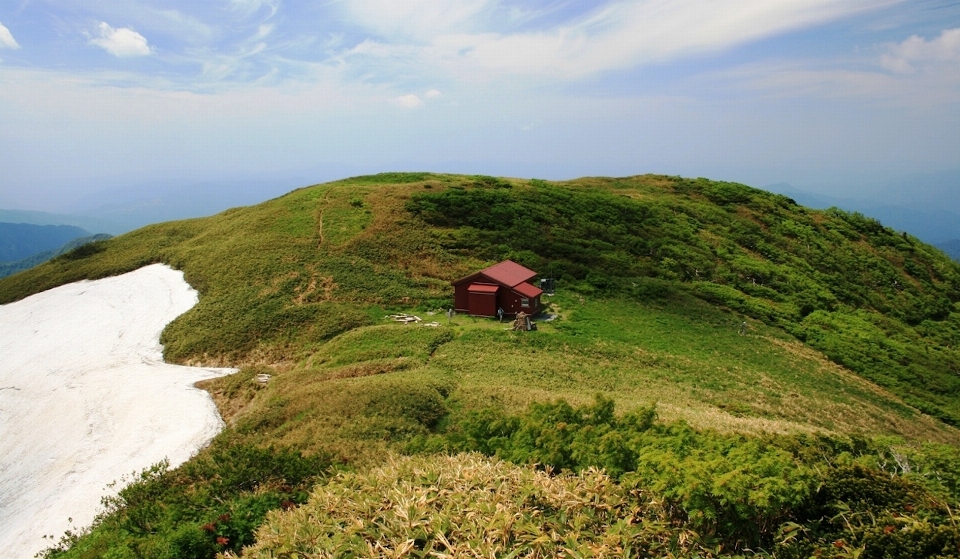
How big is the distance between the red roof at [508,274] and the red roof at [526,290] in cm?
31

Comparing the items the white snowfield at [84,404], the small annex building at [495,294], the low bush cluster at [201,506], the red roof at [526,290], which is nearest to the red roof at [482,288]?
the small annex building at [495,294]

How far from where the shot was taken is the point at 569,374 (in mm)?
26469

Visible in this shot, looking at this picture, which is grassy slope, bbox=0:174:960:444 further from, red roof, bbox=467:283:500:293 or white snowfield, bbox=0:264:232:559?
white snowfield, bbox=0:264:232:559

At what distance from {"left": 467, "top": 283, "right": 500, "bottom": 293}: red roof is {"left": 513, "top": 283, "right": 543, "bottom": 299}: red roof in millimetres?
1371

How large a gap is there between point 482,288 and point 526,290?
2.99m

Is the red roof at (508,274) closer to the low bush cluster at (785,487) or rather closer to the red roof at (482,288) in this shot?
the red roof at (482,288)

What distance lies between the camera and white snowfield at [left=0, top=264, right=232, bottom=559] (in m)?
19.5

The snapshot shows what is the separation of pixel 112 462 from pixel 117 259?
33.9 metres

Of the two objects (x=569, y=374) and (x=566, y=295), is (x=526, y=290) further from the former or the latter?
(x=569, y=374)

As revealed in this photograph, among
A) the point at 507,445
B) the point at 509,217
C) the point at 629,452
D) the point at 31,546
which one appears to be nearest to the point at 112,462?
the point at 31,546

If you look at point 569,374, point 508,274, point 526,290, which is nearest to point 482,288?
point 508,274

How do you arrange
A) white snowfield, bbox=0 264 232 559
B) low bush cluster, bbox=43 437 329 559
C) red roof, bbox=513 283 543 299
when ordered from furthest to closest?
red roof, bbox=513 283 543 299, white snowfield, bbox=0 264 232 559, low bush cluster, bbox=43 437 329 559

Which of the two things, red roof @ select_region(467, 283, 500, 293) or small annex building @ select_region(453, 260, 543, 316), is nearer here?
small annex building @ select_region(453, 260, 543, 316)

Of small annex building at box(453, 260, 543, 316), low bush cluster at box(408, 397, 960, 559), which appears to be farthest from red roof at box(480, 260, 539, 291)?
low bush cluster at box(408, 397, 960, 559)
